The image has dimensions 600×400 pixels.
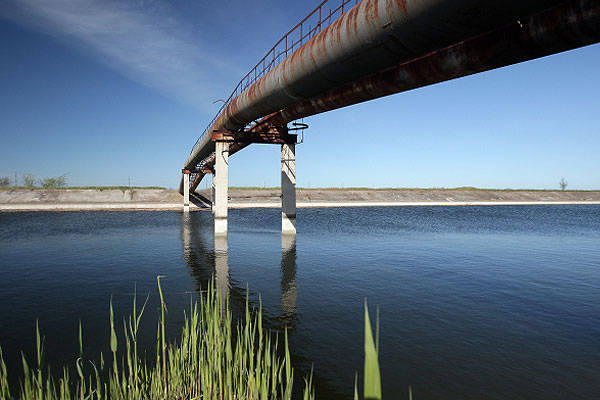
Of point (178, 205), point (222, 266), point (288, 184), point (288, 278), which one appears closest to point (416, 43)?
point (288, 278)

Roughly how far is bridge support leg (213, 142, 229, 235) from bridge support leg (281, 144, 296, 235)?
199 inches

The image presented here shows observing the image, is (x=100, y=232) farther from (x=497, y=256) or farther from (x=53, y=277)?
(x=497, y=256)

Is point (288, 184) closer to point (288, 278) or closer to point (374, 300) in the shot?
point (288, 278)

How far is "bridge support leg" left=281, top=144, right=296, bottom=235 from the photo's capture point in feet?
101

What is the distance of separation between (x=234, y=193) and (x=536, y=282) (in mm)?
77008

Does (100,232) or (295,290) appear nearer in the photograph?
(295,290)

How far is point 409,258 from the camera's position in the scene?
2200 centimetres

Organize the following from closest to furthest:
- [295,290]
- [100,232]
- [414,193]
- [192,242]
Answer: [295,290], [192,242], [100,232], [414,193]

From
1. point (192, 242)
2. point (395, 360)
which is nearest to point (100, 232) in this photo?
point (192, 242)

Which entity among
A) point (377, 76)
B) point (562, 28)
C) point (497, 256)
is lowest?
point (497, 256)

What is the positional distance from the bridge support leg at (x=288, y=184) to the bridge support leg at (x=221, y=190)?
16.6 ft

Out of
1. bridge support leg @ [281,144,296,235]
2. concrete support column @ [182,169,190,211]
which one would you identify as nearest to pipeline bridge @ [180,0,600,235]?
bridge support leg @ [281,144,296,235]

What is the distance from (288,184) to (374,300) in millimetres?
18637

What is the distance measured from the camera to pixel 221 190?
29641 millimetres
